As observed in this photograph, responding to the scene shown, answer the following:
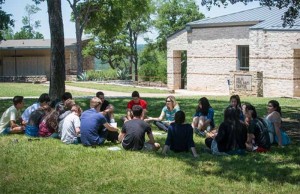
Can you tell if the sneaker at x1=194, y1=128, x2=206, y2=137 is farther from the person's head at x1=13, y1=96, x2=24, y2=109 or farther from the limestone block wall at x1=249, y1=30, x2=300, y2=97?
the limestone block wall at x1=249, y1=30, x2=300, y2=97

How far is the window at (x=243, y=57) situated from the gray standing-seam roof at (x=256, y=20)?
1.59 metres

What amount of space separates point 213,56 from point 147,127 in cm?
2281

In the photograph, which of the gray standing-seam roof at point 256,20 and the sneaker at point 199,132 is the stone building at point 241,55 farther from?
the sneaker at point 199,132

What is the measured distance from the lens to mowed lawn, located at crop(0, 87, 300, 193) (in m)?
6.49

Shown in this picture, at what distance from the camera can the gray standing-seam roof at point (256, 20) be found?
25.8 m

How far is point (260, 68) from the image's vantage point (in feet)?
87.1

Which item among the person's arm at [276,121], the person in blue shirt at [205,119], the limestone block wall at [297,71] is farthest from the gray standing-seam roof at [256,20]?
the person's arm at [276,121]

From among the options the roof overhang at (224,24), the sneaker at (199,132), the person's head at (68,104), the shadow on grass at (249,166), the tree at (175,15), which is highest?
the tree at (175,15)

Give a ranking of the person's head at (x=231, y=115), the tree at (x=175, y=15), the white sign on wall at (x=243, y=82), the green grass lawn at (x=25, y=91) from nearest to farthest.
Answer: the person's head at (x=231, y=115)
the green grass lawn at (x=25, y=91)
the white sign on wall at (x=243, y=82)
the tree at (x=175, y=15)

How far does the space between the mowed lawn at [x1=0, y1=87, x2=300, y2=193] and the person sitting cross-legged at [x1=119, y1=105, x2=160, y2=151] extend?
235mm

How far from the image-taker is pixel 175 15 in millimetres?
47719

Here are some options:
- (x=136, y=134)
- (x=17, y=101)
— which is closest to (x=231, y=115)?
(x=136, y=134)

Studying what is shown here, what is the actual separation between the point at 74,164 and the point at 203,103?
12.7 feet

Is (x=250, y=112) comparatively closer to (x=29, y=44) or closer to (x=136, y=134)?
(x=136, y=134)
